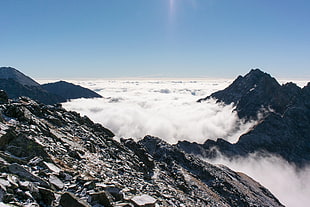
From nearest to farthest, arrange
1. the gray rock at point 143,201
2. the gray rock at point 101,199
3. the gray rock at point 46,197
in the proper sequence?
1. the gray rock at point 46,197
2. the gray rock at point 101,199
3. the gray rock at point 143,201

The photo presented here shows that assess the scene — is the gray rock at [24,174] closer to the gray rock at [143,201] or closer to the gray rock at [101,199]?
the gray rock at [101,199]

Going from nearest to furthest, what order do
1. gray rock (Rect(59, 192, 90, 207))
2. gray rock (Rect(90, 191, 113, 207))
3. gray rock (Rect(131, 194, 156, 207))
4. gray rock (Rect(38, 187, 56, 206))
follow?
gray rock (Rect(59, 192, 90, 207)) < gray rock (Rect(38, 187, 56, 206)) < gray rock (Rect(90, 191, 113, 207)) < gray rock (Rect(131, 194, 156, 207))

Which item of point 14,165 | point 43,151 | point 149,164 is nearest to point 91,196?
point 14,165

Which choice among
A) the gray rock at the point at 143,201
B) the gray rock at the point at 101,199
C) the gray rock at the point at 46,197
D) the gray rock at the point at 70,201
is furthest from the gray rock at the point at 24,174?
the gray rock at the point at 143,201

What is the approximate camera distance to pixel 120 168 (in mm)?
27500

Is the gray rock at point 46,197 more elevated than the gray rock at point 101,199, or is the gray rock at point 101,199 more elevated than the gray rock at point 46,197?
the gray rock at point 46,197

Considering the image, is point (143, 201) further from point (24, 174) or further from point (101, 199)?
point (24, 174)

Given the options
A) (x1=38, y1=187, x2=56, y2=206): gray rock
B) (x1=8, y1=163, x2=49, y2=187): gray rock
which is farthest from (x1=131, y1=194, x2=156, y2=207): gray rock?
(x1=8, y1=163, x2=49, y2=187): gray rock

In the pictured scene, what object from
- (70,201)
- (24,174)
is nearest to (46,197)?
(70,201)

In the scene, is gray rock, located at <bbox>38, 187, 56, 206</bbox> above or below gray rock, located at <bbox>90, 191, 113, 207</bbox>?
above

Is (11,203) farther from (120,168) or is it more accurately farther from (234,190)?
(234,190)

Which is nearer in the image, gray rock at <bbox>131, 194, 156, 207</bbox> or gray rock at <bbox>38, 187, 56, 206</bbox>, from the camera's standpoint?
gray rock at <bbox>38, 187, 56, 206</bbox>

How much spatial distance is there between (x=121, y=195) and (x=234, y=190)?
59.3 m

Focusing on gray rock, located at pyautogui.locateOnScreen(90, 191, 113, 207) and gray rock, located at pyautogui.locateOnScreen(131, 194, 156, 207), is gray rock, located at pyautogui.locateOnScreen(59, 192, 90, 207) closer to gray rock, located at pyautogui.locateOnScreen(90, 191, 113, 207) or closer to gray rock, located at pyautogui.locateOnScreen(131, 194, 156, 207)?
gray rock, located at pyautogui.locateOnScreen(90, 191, 113, 207)
